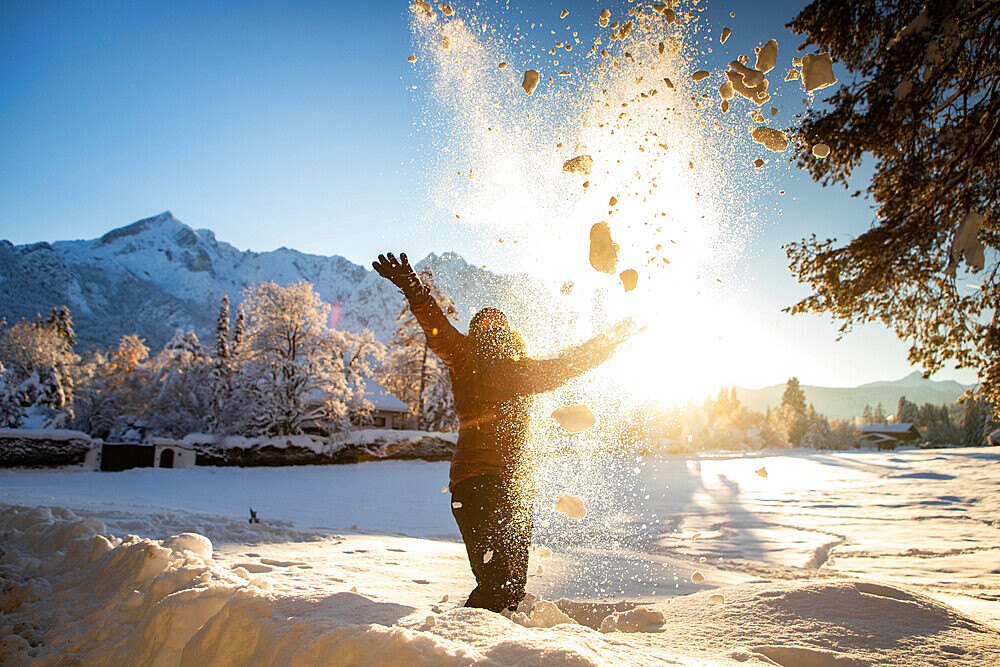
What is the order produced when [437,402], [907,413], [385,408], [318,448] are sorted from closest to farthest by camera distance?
[318,448] < [437,402] < [385,408] < [907,413]

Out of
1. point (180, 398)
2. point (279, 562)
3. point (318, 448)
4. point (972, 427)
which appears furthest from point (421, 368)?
point (972, 427)

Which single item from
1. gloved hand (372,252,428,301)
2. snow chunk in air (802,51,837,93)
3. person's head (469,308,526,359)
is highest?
snow chunk in air (802,51,837,93)

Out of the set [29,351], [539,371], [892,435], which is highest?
[29,351]

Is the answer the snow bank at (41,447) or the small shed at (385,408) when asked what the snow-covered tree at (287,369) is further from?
the small shed at (385,408)

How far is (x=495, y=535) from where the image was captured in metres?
2.66

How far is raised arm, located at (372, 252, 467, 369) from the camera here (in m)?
3.07

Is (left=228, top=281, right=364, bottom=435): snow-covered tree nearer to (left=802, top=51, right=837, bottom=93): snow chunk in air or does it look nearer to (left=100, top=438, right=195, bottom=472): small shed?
(left=100, top=438, right=195, bottom=472): small shed

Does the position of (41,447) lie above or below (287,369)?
below

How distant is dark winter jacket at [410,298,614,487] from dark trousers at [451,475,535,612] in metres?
0.10

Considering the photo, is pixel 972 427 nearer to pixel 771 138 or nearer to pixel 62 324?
pixel 771 138

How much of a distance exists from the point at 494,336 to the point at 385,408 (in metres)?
38.3

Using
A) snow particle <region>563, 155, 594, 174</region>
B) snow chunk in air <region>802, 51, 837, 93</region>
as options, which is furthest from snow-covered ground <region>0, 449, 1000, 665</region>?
snow chunk in air <region>802, 51, 837, 93</region>

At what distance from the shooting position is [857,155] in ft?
18.7

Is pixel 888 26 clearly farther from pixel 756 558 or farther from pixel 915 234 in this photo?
pixel 756 558
